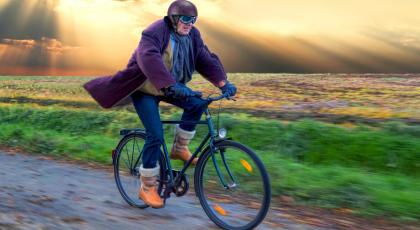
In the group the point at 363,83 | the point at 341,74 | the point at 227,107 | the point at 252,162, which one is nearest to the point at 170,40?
the point at 252,162

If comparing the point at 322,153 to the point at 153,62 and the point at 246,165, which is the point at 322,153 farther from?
the point at 153,62

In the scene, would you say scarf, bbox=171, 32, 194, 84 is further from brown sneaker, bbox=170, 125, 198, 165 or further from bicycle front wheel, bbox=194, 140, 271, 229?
bicycle front wheel, bbox=194, 140, 271, 229

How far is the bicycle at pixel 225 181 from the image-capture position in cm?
458

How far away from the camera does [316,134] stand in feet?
31.3

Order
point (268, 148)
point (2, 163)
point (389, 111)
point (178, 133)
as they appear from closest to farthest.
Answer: point (178, 133)
point (2, 163)
point (268, 148)
point (389, 111)

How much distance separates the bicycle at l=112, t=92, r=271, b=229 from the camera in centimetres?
458

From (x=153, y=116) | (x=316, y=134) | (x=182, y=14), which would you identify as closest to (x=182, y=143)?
(x=153, y=116)

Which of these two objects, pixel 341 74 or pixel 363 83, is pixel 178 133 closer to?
pixel 363 83

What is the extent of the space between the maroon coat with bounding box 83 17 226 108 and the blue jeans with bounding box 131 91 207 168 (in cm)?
17

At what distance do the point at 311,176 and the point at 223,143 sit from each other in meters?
2.63

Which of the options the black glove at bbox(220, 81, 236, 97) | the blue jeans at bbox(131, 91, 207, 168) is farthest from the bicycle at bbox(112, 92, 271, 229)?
the black glove at bbox(220, 81, 236, 97)

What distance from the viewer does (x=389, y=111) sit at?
11.1m

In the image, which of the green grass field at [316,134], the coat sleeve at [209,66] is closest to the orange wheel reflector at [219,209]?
the coat sleeve at [209,66]

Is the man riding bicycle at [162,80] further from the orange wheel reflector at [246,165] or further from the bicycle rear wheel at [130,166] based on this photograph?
the orange wheel reflector at [246,165]
